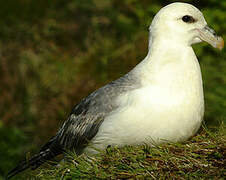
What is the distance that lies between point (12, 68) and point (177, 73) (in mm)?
5051

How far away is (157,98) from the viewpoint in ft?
12.4

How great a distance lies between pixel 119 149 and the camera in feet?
12.4

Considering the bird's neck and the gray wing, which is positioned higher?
the bird's neck

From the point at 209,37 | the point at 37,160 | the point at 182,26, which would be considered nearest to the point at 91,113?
the point at 37,160

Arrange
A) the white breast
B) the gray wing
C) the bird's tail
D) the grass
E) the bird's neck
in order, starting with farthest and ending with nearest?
1. the bird's tail
2. the gray wing
3. the bird's neck
4. the white breast
5. the grass

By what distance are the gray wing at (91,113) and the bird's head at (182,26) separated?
43 centimetres

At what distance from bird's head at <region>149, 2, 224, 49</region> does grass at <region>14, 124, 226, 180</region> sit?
0.77 meters

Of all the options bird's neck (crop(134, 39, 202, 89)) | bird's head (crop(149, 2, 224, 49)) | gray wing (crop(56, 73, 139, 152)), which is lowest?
gray wing (crop(56, 73, 139, 152))

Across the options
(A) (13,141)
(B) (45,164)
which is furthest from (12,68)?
(B) (45,164)

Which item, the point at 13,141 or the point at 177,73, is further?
the point at 13,141

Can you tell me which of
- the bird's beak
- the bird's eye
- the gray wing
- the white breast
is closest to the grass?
the white breast

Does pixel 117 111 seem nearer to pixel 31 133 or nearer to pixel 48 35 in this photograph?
pixel 31 133

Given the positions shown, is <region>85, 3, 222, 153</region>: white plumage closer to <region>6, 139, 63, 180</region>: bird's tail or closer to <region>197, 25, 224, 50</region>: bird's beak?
<region>197, 25, 224, 50</region>: bird's beak

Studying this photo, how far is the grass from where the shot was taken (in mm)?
3227
